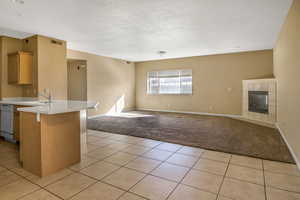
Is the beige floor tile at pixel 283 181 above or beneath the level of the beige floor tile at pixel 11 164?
beneath

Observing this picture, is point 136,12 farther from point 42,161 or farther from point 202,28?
point 42,161

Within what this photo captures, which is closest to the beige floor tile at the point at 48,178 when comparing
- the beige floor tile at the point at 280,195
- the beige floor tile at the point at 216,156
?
the beige floor tile at the point at 216,156

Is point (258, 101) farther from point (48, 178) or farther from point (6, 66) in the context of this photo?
point (6, 66)

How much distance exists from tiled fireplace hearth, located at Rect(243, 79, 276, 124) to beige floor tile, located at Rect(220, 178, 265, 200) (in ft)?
13.2

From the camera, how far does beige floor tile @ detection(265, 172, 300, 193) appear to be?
1958 mm

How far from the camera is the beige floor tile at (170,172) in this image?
7.23 ft

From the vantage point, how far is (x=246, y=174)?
225 centimetres

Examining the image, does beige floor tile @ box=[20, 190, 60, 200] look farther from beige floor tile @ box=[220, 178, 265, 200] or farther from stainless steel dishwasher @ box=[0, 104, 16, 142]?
stainless steel dishwasher @ box=[0, 104, 16, 142]

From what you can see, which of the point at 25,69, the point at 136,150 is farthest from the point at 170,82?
the point at 25,69

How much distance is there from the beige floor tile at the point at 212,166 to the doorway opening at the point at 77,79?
17.2 ft

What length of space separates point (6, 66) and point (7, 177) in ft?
10.8

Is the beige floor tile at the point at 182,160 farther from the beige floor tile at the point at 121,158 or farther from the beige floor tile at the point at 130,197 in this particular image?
the beige floor tile at the point at 130,197

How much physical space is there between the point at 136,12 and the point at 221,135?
11.2ft

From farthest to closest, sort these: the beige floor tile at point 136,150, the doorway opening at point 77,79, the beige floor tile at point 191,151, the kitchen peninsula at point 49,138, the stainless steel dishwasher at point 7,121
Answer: the doorway opening at point 77,79
the stainless steel dishwasher at point 7,121
the beige floor tile at point 136,150
the beige floor tile at point 191,151
the kitchen peninsula at point 49,138
